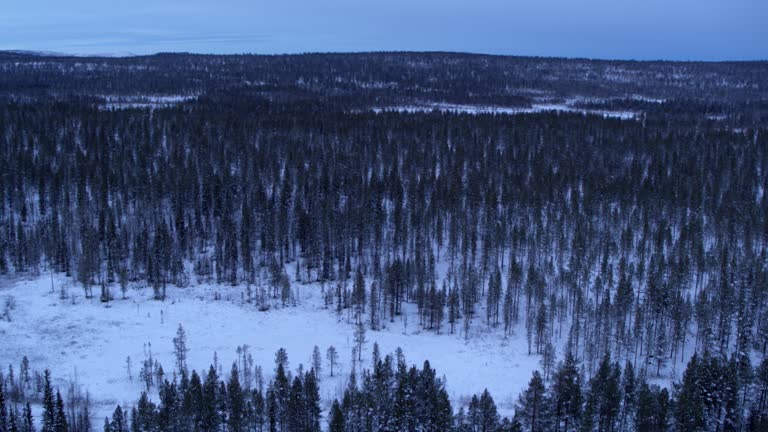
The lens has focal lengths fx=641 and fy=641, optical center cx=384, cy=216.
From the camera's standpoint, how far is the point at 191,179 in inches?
4803

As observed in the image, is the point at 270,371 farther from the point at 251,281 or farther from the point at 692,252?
the point at 692,252

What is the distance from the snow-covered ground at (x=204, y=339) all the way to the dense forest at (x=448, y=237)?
9.48ft

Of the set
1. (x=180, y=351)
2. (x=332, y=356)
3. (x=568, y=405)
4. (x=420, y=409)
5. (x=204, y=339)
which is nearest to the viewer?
(x=420, y=409)

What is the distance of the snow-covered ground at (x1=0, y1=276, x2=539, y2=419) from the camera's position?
6456cm

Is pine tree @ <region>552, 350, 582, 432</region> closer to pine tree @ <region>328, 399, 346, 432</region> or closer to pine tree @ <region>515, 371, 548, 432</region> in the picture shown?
pine tree @ <region>515, 371, 548, 432</region>

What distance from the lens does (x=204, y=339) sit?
7425 cm

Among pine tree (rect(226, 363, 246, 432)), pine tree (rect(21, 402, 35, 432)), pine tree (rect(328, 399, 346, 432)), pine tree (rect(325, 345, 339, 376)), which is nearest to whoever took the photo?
pine tree (rect(328, 399, 346, 432))

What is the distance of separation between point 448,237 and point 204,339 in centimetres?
4875

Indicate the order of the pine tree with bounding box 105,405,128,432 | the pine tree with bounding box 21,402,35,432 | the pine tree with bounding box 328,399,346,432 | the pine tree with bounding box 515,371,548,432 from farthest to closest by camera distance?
the pine tree with bounding box 515,371,548,432
the pine tree with bounding box 21,402,35,432
the pine tree with bounding box 328,399,346,432
the pine tree with bounding box 105,405,128,432

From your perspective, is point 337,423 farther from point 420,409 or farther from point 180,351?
point 180,351

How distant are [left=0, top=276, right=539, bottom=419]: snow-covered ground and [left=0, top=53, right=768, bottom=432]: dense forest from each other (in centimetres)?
289

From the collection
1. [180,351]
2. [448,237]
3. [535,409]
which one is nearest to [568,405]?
[535,409]

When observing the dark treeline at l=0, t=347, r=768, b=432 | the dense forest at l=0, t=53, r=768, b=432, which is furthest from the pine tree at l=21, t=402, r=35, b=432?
the dense forest at l=0, t=53, r=768, b=432

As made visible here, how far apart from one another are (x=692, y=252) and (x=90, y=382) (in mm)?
82260
